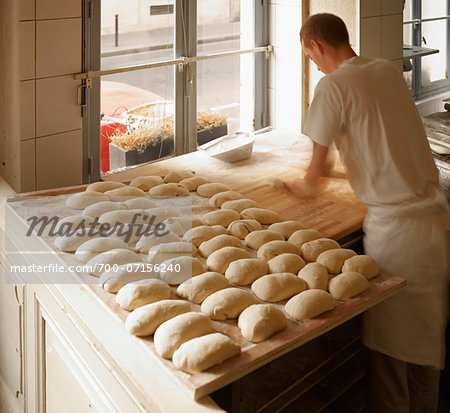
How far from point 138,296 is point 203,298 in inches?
6.4

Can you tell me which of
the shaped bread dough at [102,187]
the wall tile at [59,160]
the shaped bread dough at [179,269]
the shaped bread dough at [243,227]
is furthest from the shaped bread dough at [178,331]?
the wall tile at [59,160]

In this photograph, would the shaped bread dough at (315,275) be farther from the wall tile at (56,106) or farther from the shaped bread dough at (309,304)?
the wall tile at (56,106)

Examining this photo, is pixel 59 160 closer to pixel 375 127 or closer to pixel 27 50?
pixel 27 50

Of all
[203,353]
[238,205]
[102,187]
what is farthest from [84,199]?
[203,353]

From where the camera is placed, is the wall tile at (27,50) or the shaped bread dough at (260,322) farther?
the wall tile at (27,50)

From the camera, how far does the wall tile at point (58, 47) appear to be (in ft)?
7.04

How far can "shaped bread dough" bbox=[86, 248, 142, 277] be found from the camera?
157 cm

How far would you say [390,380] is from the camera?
6.34ft

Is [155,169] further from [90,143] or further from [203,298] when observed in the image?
[203,298]

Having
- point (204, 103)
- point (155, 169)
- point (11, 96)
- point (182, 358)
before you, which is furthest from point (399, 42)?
point (182, 358)

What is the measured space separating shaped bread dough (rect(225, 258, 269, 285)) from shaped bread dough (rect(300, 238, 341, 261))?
17 centimetres

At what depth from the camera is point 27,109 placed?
2174 millimetres

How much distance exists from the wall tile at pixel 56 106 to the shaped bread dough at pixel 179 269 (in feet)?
3.08

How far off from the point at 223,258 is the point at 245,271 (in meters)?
0.10
